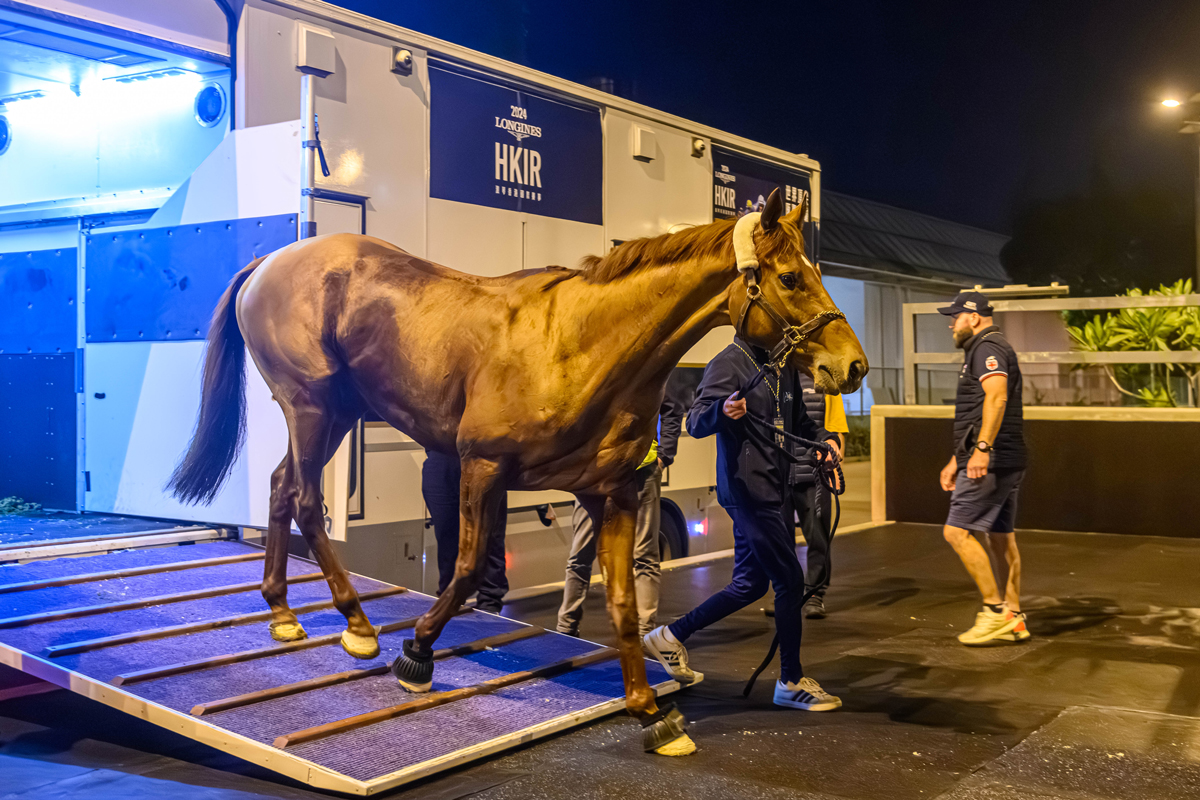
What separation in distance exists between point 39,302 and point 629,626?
17.1 ft

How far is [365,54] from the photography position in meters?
5.84

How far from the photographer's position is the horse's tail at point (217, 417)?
16.4 ft

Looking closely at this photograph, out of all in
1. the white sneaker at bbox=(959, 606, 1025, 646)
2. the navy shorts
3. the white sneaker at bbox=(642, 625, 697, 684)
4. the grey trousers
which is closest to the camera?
the white sneaker at bbox=(642, 625, 697, 684)

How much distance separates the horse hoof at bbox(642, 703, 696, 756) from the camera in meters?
3.88

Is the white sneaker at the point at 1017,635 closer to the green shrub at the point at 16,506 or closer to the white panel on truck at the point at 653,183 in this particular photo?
the white panel on truck at the point at 653,183

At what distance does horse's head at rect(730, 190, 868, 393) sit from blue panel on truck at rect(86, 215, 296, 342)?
111 inches

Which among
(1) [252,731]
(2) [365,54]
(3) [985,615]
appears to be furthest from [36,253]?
(3) [985,615]

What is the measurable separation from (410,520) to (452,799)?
2741mm

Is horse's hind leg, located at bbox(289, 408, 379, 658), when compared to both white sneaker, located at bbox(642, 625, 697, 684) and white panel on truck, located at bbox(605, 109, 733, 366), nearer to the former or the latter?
white sneaker, located at bbox(642, 625, 697, 684)

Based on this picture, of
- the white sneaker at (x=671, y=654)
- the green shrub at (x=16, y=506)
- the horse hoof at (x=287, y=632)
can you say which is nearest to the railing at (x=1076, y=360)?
the white sneaker at (x=671, y=654)

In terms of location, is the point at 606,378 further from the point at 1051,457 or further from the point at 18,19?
the point at 1051,457

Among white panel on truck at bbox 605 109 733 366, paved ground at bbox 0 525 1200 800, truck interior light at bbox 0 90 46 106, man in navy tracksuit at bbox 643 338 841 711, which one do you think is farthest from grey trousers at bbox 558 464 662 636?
truck interior light at bbox 0 90 46 106

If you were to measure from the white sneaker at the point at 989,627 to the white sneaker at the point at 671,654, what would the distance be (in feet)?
6.05

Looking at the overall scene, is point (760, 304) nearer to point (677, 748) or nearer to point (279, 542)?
point (677, 748)
